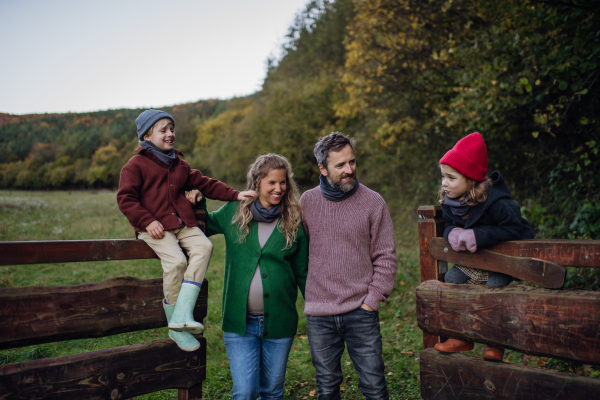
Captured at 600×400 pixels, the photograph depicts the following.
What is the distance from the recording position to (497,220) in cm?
266

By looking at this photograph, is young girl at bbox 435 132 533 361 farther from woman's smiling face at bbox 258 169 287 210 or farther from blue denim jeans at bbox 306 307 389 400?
woman's smiling face at bbox 258 169 287 210

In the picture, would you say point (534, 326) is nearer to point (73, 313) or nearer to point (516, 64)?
point (73, 313)

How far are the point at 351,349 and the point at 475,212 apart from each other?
4.35 feet

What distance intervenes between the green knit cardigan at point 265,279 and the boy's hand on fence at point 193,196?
235 mm

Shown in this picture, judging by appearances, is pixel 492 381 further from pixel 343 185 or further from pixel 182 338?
pixel 182 338

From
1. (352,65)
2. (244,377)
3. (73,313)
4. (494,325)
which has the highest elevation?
(352,65)

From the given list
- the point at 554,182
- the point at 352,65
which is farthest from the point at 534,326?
the point at 352,65

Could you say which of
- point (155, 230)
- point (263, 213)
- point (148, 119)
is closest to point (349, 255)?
point (263, 213)

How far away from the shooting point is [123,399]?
2727 millimetres

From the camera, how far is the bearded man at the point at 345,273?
2.92 metres

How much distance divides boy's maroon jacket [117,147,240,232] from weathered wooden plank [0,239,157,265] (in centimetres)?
16

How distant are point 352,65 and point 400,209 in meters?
5.60

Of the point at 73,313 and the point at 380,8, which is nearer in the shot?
the point at 73,313

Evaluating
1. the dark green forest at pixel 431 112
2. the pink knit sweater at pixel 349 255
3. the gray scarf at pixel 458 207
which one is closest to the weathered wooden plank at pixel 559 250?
the gray scarf at pixel 458 207
